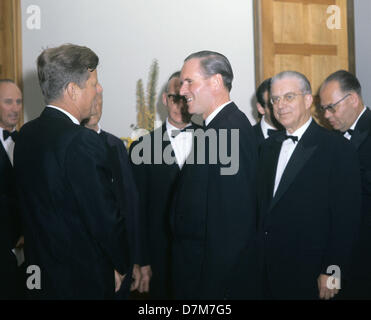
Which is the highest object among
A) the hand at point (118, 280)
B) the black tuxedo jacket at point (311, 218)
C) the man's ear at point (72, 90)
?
the man's ear at point (72, 90)

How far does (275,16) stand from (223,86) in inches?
98.7

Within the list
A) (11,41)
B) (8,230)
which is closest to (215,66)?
(8,230)

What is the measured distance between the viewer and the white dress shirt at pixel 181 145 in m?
2.91

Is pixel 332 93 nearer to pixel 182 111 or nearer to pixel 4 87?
pixel 182 111

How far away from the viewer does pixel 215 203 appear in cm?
184

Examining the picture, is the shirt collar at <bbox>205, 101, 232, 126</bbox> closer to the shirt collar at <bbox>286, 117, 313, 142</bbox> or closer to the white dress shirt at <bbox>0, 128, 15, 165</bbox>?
the shirt collar at <bbox>286, 117, 313, 142</bbox>

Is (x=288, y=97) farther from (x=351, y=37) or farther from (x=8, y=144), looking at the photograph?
(x=351, y=37)

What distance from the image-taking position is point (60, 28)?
12.6 feet

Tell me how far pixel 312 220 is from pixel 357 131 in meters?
0.87

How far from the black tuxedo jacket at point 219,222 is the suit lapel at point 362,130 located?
3.29 feet

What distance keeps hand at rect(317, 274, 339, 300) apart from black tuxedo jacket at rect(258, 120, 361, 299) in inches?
1.1

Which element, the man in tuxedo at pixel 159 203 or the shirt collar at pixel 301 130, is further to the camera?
the man in tuxedo at pixel 159 203

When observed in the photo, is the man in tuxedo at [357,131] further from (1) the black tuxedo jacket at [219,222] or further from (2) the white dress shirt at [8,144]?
(2) the white dress shirt at [8,144]

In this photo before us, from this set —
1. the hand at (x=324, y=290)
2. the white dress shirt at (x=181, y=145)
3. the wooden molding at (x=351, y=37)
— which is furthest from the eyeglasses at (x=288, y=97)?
the wooden molding at (x=351, y=37)
